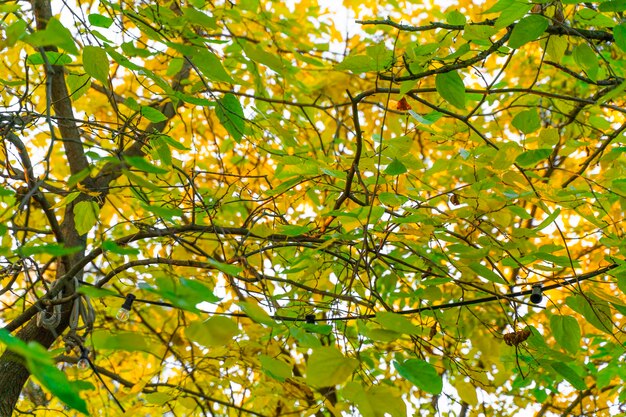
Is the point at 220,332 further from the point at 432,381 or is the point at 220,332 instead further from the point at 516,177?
the point at 516,177

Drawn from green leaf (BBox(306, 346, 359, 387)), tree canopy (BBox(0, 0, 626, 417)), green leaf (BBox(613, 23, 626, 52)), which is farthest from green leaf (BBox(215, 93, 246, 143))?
green leaf (BBox(613, 23, 626, 52))

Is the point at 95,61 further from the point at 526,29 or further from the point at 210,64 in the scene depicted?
the point at 526,29

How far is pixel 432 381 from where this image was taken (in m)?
0.90

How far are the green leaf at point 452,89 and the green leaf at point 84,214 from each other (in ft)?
2.47

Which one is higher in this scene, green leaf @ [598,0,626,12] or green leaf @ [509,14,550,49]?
green leaf @ [598,0,626,12]

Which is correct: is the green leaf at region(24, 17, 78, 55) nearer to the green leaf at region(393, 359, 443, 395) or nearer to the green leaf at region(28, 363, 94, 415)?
the green leaf at region(28, 363, 94, 415)

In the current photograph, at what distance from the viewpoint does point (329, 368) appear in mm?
904

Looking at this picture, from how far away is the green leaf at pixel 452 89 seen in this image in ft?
3.95

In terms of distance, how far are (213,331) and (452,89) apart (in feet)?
1.97

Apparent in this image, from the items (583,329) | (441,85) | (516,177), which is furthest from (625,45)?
(583,329)

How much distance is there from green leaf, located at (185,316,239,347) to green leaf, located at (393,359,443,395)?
23cm

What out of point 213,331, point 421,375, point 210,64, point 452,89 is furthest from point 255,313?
point 452,89

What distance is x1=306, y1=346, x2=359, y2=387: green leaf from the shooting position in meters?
0.89

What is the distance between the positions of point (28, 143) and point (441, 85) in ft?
8.09
